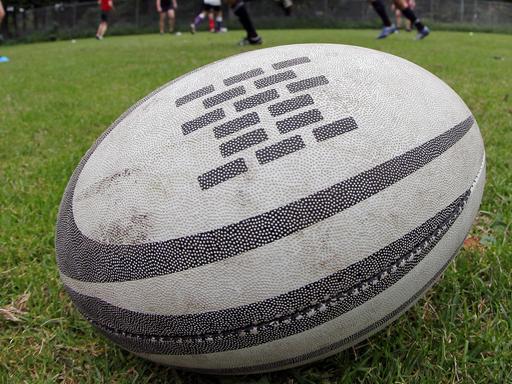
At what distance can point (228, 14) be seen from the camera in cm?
3017

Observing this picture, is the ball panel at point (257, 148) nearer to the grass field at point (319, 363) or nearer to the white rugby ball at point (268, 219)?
the white rugby ball at point (268, 219)

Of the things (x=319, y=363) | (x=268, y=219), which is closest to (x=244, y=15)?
(x=319, y=363)

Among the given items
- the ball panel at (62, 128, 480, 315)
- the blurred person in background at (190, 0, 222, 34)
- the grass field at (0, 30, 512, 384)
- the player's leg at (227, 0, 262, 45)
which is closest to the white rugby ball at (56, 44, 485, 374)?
the ball panel at (62, 128, 480, 315)

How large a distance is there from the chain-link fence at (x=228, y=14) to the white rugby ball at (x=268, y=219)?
29489mm

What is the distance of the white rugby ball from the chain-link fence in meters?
29.5

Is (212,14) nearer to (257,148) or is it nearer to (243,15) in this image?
(243,15)

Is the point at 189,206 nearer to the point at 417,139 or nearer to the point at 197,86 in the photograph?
the point at 197,86

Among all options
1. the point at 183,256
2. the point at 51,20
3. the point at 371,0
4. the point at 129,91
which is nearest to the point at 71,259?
the point at 183,256

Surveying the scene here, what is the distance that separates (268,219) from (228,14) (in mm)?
30621

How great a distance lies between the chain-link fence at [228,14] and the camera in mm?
30516

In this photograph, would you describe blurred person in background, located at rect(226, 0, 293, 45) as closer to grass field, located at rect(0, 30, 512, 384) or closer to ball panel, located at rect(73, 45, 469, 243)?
grass field, located at rect(0, 30, 512, 384)

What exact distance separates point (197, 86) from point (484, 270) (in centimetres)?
116

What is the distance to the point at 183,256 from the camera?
1.20 meters

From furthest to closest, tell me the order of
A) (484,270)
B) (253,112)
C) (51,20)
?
1. (51,20)
2. (484,270)
3. (253,112)
